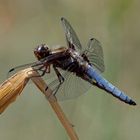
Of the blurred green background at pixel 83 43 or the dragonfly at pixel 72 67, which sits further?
the blurred green background at pixel 83 43

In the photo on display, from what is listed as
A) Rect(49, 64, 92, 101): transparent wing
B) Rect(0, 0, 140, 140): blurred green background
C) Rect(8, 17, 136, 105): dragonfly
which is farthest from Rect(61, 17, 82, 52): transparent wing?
Rect(0, 0, 140, 140): blurred green background

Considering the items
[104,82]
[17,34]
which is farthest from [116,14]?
[17,34]

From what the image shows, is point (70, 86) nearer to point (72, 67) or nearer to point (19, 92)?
point (72, 67)

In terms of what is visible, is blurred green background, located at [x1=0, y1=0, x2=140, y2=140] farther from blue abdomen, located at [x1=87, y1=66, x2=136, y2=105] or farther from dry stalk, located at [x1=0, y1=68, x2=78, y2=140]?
dry stalk, located at [x1=0, y1=68, x2=78, y2=140]

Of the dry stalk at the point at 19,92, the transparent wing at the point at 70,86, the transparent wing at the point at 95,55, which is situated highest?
the transparent wing at the point at 95,55

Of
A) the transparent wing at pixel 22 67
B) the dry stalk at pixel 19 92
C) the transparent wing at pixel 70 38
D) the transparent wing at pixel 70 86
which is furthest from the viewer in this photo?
the transparent wing at pixel 70 38

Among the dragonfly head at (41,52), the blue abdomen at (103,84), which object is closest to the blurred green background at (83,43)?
the blue abdomen at (103,84)

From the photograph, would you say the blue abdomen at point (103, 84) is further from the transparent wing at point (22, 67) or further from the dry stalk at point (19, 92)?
the dry stalk at point (19, 92)

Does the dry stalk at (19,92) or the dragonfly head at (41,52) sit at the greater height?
the dragonfly head at (41,52)
